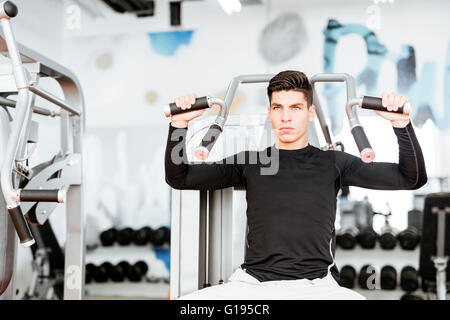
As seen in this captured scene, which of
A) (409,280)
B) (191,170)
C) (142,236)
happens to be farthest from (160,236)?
(191,170)

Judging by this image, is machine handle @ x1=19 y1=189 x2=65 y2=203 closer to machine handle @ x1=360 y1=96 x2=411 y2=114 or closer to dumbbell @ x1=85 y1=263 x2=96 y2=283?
machine handle @ x1=360 y1=96 x2=411 y2=114

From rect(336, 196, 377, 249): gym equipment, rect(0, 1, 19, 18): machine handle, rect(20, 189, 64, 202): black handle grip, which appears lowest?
rect(336, 196, 377, 249): gym equipment

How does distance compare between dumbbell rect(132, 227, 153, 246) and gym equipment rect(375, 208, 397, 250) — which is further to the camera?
dumbbell rect(132, 227, 153, 246)

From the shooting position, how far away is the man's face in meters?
1.40

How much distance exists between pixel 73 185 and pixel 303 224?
101cm

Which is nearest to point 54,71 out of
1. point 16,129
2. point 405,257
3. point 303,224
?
point 16,129

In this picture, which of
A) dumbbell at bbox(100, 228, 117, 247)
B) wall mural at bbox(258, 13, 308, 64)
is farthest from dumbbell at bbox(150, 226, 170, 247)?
wall mural at bbox(258, 13, 308, 64)

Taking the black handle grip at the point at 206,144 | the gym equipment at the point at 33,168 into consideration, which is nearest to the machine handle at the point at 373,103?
the black handle grip at the point at 206,144

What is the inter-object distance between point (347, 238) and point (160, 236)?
1.39 m

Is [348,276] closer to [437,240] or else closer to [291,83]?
[437,240]

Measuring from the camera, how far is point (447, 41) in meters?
3.50

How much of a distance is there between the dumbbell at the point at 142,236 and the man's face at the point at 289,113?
8.18 ft

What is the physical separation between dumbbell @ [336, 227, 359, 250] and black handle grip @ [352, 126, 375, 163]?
234 centimetres

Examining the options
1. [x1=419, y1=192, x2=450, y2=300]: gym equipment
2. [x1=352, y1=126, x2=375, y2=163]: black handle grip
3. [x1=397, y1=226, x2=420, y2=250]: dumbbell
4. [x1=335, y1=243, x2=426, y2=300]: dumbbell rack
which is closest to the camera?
[x1=352, y1=126, x2=375, y2=163]: black handle grip
